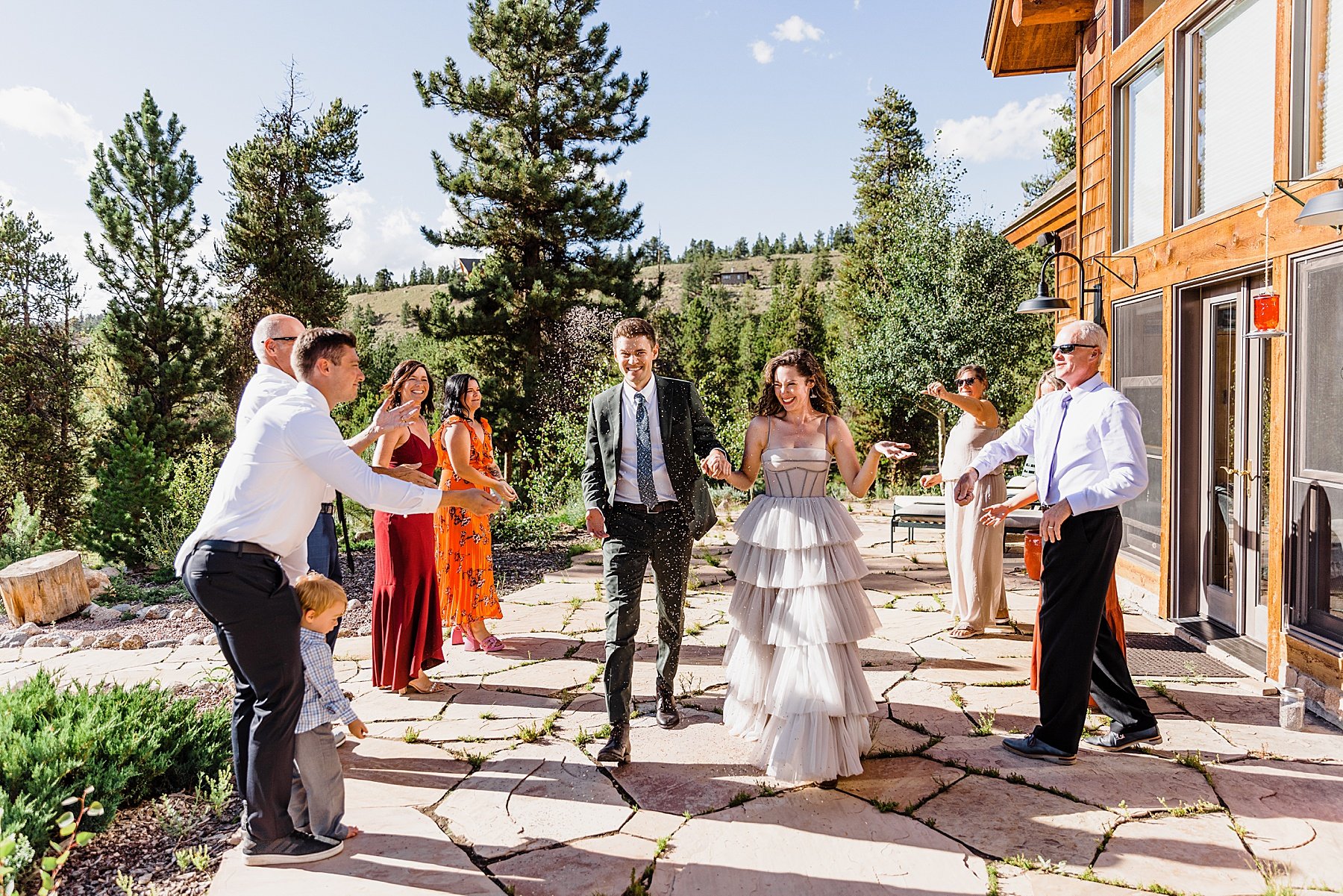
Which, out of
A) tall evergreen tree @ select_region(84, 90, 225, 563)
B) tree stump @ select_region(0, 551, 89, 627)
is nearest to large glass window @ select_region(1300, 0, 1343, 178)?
tree stump @ select_region(0, 551, 89, 627)

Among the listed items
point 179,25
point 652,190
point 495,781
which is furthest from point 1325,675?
point 652,190

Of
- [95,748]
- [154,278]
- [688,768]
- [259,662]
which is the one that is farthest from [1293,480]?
[154,278]

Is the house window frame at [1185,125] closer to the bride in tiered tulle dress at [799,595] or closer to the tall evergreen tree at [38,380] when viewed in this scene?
the bride in tiered tulle dress at [799,595]

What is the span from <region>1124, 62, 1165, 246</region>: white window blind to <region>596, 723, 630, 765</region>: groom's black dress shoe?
5.45 m

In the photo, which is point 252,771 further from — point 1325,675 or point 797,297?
point 797,297

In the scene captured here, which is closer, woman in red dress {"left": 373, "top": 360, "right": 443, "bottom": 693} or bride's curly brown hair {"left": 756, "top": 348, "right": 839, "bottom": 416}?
bride's curly brown hair {"left": 756, "top": 348, "right": 839, "bottom": 416}

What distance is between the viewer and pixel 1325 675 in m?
4.09

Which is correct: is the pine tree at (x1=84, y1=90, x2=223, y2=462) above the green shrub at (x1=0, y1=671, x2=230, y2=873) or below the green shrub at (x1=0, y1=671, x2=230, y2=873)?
above

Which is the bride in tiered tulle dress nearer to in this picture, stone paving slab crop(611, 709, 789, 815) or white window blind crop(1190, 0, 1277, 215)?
stone paving slab crop(611, 709, 789, 815)

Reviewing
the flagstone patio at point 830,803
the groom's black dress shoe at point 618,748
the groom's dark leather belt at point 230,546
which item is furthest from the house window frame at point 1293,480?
the groom's dark leather belt at point 230,546

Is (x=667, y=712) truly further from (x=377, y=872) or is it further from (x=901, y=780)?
(x=377, y=872)

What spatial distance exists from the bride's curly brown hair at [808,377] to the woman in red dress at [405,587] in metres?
1.99

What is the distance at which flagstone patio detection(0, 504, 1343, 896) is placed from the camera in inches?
109

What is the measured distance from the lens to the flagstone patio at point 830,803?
2773mm
